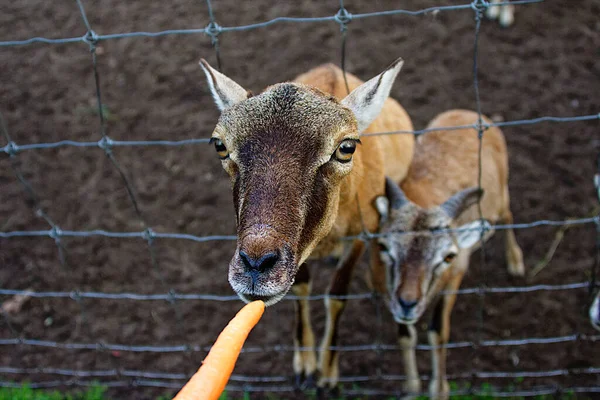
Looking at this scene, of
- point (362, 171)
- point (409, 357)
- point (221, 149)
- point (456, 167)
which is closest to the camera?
point (221, 149)

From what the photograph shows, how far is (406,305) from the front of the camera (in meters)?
3.95

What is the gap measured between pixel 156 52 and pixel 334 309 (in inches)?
182

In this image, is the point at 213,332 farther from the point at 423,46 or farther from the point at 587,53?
the point at 587,53

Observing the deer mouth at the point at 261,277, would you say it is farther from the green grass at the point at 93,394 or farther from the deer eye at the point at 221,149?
the green grass at the point at 93,394

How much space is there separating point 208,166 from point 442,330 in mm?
3185

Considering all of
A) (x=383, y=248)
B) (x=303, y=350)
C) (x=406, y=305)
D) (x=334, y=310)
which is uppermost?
(x=383, y=248)

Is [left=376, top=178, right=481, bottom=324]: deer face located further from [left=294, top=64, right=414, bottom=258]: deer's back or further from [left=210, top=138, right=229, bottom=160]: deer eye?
[left=210, top=138, right=229, bottom=160]: deer eye

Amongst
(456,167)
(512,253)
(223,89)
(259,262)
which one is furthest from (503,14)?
(259,262)

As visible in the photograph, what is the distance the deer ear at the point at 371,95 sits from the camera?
10.6 feet

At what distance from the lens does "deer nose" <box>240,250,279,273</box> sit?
246 centimetres

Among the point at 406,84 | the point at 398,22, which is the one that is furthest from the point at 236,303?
the point at 398,22

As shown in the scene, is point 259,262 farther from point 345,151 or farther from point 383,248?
point 383,248

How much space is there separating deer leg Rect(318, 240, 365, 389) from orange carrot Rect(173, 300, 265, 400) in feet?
6.88

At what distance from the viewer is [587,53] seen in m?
7.12
